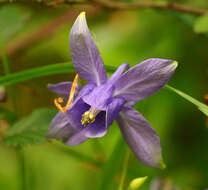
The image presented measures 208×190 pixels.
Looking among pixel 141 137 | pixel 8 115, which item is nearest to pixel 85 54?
pixel 141 137

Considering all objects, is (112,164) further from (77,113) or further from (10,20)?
(10,20)

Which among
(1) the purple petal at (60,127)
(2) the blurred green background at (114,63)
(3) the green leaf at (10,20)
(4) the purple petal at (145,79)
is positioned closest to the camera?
(4) the purple petal at (145,79)

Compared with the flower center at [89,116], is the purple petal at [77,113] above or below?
below

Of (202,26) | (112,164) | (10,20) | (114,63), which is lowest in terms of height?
(114,63)

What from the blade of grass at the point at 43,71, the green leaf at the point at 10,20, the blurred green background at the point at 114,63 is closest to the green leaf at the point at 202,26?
the blurred green background at the point at 114,63

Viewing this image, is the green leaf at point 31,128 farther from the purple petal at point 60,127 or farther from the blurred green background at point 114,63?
the blurred green background at point 114,63

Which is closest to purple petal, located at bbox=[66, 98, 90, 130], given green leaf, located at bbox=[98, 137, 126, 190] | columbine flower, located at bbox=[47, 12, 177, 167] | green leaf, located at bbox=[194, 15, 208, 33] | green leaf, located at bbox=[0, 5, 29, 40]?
columbine flower, located at bbox=[47, 12, 177, 167]
